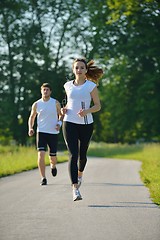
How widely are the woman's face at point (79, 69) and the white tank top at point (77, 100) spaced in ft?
0.51

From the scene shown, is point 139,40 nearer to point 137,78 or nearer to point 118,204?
point 137,78

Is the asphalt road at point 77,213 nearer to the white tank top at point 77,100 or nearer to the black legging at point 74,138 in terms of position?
the black legging at point 74,138

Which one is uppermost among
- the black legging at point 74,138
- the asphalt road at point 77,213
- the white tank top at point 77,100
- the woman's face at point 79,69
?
the woman's face at point 79,69

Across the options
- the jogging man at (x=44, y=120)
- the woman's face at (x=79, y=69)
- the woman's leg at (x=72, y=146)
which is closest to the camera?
the woman's leg at (x=72, y=146)

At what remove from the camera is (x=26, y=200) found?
9500 mm

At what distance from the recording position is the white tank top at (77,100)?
9492 millimetres

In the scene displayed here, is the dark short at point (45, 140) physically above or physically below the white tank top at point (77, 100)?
below

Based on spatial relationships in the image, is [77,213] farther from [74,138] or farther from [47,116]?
[47,116]

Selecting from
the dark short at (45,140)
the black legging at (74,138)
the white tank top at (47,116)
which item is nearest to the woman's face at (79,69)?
the black legging at (74,138)

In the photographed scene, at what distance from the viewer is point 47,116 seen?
12797mm

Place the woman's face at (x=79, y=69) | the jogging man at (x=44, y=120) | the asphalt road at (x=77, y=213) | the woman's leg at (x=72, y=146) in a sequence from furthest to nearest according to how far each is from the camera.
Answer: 1. the jogging man at (x=44, y=120)
2. the woman's face at (x=79, y=69)
3. the woman's leg at (x=72, y=146)
4. the asphalt road at (x=77, y=213)

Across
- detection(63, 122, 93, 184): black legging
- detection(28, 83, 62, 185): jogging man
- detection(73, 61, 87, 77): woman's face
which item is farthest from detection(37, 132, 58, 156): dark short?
detection(73, 61, 87, 77): woman's face

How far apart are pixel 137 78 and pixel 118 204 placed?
42681 mm

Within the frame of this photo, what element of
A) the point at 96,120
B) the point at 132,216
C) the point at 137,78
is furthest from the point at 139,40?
the point at 132,216
